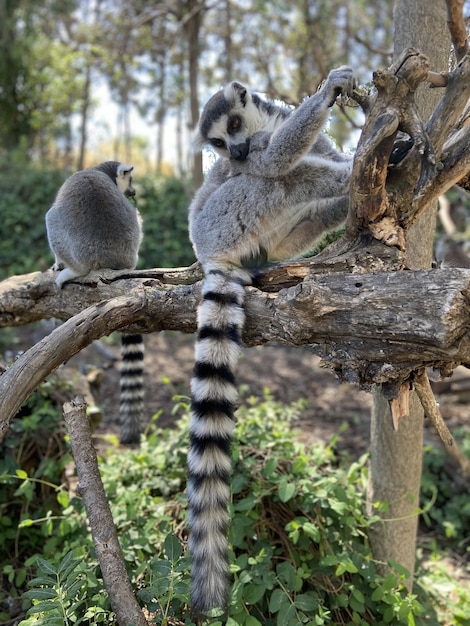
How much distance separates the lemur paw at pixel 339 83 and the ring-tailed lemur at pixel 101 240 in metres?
2.31

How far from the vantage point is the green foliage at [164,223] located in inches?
587

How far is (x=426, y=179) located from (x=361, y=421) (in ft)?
18.8

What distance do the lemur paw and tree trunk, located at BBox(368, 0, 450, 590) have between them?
39.2 inches

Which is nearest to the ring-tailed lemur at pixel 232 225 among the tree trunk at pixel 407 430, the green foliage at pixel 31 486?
the tree trunk at pixel 407 430

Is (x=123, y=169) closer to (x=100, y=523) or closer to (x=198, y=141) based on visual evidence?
(x=198, y=141)

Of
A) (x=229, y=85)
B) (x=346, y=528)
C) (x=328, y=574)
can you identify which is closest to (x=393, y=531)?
(x=346, y=528)

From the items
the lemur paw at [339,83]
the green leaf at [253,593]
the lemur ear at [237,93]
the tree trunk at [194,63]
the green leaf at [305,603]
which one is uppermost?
the tree trunk at [194,63]

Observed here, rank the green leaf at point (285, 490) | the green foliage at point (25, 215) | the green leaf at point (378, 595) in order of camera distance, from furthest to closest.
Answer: the green foliage at point (25, 215) < the green leaf at point (285, 490) < the green leaf at point (378, 595)

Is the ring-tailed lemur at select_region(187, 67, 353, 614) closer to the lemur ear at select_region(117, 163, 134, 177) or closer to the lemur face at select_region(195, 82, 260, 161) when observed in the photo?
the lemur face at select_region(195, 82, 260, 161)

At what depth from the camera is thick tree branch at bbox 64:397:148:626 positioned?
8.13ft

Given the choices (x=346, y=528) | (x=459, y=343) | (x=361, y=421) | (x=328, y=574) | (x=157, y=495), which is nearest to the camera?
(x=459, y=343)

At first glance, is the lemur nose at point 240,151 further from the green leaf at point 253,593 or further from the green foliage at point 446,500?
the green foliage at point 446,500

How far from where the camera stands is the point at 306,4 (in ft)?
32.5

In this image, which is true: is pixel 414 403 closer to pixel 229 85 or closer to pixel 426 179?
pixel 426 179
